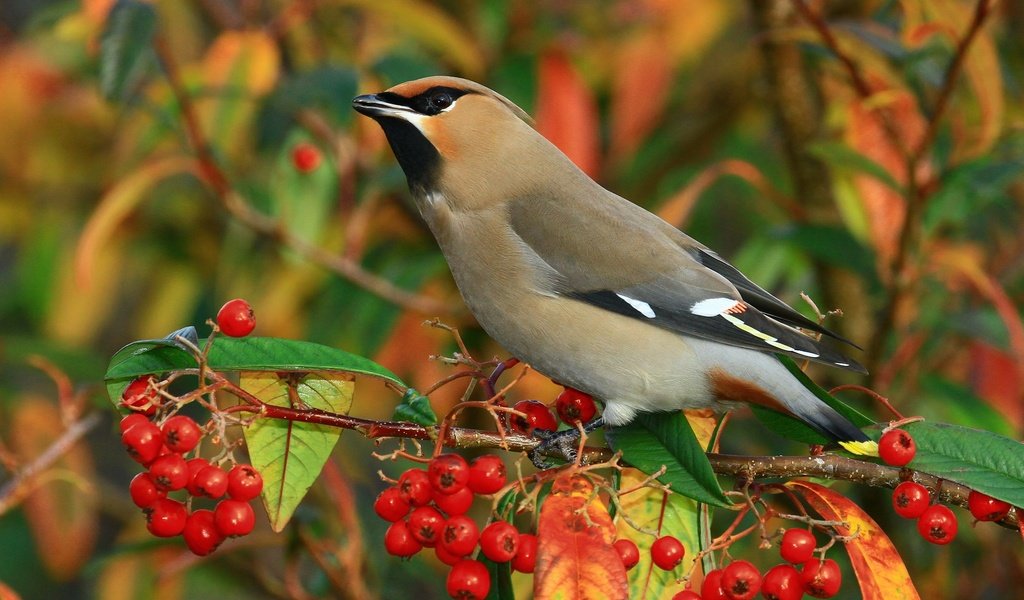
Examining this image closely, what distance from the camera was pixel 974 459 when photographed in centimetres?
177

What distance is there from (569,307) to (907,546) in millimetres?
1219

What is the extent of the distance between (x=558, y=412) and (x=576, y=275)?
261 millimetres

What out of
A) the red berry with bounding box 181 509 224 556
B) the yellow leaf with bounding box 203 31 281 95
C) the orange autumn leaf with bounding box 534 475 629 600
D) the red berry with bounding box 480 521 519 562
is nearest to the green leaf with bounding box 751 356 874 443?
the orange autumn leaf with bounding box 534 475 629 600

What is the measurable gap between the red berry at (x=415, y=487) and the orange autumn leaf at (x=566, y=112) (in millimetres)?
1584

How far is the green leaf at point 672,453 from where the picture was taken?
172 centimetres

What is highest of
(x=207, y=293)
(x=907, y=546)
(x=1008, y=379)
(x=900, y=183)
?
(x=900, y=183)

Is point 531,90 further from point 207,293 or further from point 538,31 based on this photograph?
point 207,293

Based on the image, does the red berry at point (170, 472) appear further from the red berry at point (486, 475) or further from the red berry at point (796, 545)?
the red berry at point (796, 545)

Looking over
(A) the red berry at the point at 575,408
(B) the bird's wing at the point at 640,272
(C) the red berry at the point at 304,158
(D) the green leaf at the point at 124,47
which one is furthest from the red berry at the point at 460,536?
(C) the red berry at the point at 304,158

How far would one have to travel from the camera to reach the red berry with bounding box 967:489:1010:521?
178cm

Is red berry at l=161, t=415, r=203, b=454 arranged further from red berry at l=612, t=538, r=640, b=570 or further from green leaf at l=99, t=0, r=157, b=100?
green leaf at l=99, t=0, r=157, b=100

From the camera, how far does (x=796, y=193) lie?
3.24 meters

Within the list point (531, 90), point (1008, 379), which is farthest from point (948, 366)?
point (531, 90)

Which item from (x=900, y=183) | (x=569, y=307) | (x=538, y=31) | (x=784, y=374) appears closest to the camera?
(x=784, y=374)
